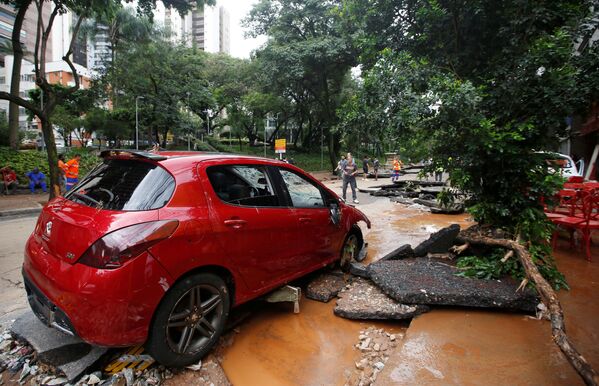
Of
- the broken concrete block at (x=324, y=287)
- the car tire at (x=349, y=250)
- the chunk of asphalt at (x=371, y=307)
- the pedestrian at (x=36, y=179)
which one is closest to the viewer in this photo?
the chunk of asphalt at (x=371, y=307)

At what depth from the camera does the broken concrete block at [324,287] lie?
3798 mm

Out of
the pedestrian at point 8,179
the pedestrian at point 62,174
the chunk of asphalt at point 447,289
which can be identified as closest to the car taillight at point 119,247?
the chunk of asphalt at point 447,289

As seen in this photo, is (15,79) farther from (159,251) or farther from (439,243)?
(439,243)

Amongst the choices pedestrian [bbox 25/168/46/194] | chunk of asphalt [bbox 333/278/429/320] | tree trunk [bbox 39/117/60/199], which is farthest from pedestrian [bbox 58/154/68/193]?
chunk of asphalt [bbox 333/278/429/320]

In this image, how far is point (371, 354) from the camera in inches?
114

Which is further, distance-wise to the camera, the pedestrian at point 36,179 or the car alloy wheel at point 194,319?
the pedestrian at point 36,179

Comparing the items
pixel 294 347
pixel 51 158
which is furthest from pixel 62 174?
pixel 294 347

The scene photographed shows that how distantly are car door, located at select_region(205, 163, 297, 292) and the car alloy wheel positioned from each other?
33cm

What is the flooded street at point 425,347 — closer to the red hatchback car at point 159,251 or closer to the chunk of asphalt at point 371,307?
the chunk of asphalt at point 371,307

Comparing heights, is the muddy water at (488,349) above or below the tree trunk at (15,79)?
below

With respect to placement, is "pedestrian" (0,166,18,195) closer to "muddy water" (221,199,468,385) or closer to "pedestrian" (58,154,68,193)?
"pedestrian" (58,154,68,193)

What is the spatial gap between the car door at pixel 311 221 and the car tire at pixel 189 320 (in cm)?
110

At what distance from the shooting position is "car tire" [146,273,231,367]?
7.68 ft

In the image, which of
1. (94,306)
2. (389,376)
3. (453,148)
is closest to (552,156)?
(453,148)
